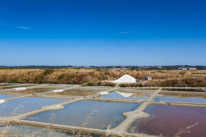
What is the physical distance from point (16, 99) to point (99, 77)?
433 inches

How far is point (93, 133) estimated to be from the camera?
4.06m

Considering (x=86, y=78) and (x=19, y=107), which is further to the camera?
(x=86, y=78)

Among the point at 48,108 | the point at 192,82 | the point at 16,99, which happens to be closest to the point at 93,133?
the point at 48,108

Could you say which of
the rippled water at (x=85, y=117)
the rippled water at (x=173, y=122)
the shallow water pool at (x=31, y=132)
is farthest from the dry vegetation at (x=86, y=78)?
the shallow water pool at (x=31, y=132)

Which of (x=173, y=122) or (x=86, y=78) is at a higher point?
(x=86, y=78)

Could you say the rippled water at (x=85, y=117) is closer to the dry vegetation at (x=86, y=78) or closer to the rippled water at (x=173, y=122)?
the rippled water at (x=173, y=122)

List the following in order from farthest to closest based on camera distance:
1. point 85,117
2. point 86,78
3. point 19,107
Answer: point 86,78 → point 19,107 → point 85,117

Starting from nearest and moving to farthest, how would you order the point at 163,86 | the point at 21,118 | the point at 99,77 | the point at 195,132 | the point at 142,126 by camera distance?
1. the point at 195,132
2. the point at 142,126
3. the point at 21,118
4. the point at 163,86
5. the point at 99,77

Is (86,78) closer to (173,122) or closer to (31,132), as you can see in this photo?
(173,122)

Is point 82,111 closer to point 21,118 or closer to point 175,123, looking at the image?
point 21,118

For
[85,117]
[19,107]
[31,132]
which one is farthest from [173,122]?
[19,107]

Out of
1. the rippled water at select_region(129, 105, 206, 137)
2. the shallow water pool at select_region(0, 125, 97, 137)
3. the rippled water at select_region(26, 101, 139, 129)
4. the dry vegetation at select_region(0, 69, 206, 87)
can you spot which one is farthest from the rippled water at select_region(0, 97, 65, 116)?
the dry vegetation at select_region(0, 69, 206, 87)

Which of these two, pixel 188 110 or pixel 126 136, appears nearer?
pixel 126 136

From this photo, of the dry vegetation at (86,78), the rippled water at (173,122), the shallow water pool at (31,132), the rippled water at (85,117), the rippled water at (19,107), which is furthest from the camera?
the dry vegetation at (86,78)
